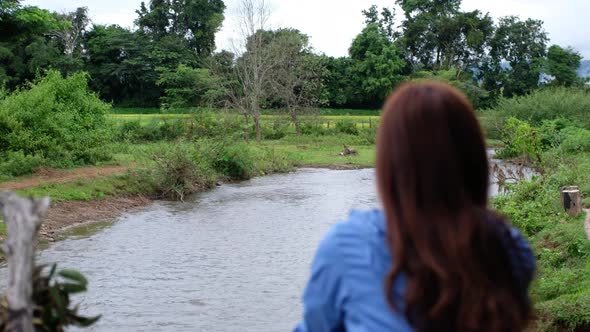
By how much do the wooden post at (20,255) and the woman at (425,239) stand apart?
3.35 ft

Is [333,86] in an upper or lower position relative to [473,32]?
lower

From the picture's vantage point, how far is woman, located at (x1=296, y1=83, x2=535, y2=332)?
175cm

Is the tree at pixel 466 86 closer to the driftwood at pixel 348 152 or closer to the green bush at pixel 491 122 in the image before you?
the green bush at pixel 491 122

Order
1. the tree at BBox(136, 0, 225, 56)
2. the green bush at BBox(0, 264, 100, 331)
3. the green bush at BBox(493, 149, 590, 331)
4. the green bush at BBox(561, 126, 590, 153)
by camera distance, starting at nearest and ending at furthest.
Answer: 1. the green bush at BBox(0, 264, 100, 331)
2. the green bush at BBox(493, 149, 590, 331)
3. the green bush at BBox(561, 126, 590, 153)
4. the tree at BBox(136, 0, 225, 56)

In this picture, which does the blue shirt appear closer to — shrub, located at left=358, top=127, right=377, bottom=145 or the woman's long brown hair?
the woman's long brown hair

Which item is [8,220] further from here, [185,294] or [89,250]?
[89,250]

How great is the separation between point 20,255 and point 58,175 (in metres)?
17.8

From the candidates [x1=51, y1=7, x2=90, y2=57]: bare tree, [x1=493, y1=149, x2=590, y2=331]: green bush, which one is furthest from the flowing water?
[x1=51, y1=7, x2=90, y2=57]: bare tree

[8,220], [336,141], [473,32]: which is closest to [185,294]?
[8,220]

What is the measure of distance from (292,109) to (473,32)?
77.5 ft

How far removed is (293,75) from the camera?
40844 millimetres

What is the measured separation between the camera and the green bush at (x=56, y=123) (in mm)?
19109

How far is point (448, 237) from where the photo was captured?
68.6 inches

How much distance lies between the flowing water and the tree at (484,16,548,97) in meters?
40.0
